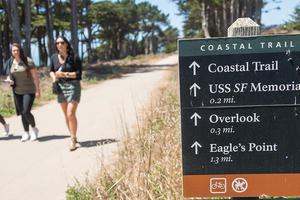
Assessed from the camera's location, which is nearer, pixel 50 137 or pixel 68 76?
pixel 68 76

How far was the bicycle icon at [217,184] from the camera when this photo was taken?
7.22ft

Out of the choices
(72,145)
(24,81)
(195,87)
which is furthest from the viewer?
(24,81)

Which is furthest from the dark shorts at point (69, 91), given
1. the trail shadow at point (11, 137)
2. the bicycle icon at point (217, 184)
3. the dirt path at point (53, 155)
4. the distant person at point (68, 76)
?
the bicycle icon at point (217, 184)

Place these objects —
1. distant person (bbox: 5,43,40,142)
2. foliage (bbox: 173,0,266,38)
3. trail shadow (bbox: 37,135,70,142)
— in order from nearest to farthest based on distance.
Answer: distant person (bbox: 5,43,40,142), trail shadow (bbox: 37,135,70,142), foliage (bbox: 173,0,266,38)

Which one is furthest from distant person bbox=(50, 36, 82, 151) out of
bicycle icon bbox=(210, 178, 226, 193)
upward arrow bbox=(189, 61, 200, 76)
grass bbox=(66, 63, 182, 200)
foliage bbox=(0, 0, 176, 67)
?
foliage bbox=(0, 0, 176, 67)

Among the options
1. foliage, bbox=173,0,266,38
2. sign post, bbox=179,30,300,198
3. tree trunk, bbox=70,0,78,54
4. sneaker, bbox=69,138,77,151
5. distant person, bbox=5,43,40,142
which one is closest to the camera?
sign post, bbox=179,30,300,198

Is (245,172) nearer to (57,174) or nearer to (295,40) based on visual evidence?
(295,40)

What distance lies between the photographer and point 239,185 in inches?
86.4

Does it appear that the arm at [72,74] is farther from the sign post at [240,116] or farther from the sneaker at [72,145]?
the sign post at [240,116]

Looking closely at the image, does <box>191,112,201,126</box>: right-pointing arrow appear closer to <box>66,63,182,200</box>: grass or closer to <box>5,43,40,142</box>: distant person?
<box>66,63,182,200</box>: grass

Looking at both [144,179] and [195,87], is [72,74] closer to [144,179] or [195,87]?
[144,179]

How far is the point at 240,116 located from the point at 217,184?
0.49 meters

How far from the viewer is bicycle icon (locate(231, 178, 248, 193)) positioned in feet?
7.19

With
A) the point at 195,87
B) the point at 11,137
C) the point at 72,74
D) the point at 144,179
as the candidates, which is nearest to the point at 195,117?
the point at 195,87
